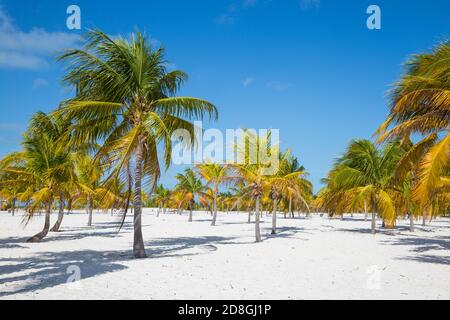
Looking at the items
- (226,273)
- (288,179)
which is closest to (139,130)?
(226,273)

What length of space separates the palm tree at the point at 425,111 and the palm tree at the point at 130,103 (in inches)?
252

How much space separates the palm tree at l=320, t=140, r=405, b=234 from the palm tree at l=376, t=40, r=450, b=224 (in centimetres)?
1020

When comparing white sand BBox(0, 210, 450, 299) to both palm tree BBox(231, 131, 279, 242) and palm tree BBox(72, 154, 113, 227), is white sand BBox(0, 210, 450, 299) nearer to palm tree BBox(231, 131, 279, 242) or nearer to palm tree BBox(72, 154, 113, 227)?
palm tree BBox(72, 154, 113, 227)

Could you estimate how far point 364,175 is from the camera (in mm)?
22328

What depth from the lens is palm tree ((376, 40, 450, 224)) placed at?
9.00m

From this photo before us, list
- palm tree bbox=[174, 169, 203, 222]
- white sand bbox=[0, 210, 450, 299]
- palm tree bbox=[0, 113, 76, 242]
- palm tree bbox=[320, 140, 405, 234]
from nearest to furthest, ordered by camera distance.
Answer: white sand bbox=[0, 210, 450, 299], palm tree bbox=[0, 113, 76, 242], palm tree bbox=[320, 140, 405, 234], palm tree bbox=[174, 169, 203, 222]

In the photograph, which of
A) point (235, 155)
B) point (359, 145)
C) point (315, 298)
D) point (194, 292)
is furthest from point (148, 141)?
point (359, 145)

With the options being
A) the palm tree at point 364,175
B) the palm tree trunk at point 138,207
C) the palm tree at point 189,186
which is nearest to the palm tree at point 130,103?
the palm tree trunk at point 138,207

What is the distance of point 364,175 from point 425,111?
12.1 m

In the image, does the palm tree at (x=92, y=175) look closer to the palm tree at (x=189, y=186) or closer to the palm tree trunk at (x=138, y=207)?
the palm tree trunk at (x=138, y=207)

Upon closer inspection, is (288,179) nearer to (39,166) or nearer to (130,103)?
(130,103)

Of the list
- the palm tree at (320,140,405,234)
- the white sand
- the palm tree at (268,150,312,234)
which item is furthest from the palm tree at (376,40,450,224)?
the palm tree at (320,140,405,234)

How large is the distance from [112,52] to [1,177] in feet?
32.1

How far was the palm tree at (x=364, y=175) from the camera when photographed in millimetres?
21495
